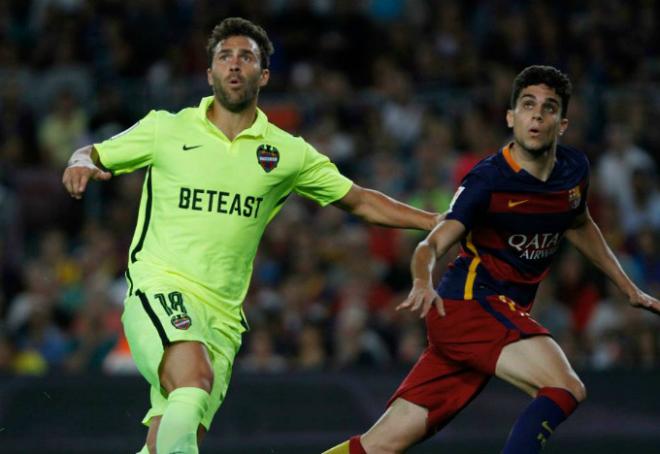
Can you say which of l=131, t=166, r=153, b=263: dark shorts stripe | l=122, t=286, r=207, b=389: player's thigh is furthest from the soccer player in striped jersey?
l=131, t=166, r=153, b=263: dark shorts stripe

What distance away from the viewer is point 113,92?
12.9 m

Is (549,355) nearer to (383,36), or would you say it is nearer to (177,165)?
(177,165)

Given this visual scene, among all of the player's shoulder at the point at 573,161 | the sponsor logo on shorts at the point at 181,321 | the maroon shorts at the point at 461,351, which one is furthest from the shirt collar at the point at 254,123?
the player's shoulder at the point at 573,161

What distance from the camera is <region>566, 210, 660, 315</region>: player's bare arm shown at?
20.9ft

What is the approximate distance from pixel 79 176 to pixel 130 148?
1.40ft

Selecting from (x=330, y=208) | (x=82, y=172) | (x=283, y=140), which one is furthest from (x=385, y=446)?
(x=330, y=208)

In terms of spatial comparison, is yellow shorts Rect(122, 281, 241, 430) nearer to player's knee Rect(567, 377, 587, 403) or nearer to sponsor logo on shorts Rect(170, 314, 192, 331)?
sponsor logo on shorts Rect(170, 314, 192, 331)

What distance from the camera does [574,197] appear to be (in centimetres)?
611

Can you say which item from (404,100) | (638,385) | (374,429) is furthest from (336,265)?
A: (374,429)

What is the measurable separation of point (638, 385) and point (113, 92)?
19.8ft

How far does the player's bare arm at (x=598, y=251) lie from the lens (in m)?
6.36

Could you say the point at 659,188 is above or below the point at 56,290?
above

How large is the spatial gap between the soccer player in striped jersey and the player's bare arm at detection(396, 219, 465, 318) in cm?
1

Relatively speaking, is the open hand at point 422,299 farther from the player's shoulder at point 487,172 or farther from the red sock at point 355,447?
the red sock at point 355,447
